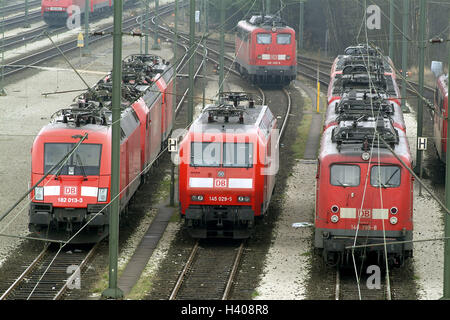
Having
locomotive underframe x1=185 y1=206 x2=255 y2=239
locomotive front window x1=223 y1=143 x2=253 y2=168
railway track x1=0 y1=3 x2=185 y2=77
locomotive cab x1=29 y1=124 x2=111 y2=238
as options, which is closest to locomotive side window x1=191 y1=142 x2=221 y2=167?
locomotive front window x1=223 y1=143 x2=253 y2=168

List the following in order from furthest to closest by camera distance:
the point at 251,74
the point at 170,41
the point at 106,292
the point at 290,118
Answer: the point at 170,41 → the point at 251,74 → the point at 290,118 → the point at 106,292

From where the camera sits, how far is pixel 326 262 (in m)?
22.6

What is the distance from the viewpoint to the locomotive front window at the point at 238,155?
24.2 meters

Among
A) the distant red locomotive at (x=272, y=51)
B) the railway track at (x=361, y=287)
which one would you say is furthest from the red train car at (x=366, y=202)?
the distant red locomotive at (x=272, y=51)

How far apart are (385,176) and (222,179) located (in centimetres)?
408

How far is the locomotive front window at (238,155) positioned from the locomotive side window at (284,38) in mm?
24835

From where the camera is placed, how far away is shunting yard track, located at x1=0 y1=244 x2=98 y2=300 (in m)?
21.0

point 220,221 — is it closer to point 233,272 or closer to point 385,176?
point 233,272

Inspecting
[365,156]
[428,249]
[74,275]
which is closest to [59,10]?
[428,249]

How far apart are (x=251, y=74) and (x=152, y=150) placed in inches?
731

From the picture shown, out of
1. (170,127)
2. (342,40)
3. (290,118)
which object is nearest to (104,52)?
(342,40)

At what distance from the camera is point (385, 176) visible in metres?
21.8

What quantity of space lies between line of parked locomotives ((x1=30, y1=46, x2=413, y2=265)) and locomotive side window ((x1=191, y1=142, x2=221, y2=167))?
0.02m
